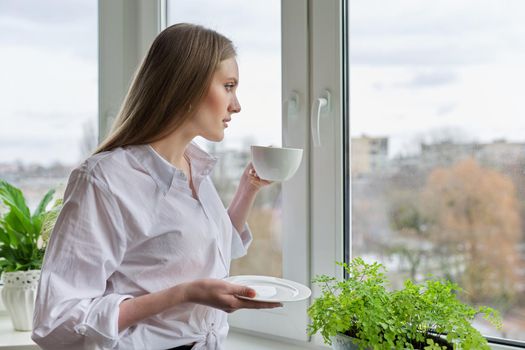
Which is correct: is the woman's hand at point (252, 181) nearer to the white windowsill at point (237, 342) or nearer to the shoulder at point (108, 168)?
the shoulder at point (108, 168)

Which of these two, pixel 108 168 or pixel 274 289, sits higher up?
pixel 108 168

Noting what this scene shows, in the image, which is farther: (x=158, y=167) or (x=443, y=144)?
(x=443, y=144)

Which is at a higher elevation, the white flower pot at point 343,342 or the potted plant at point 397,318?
the potted plant at point 397,318

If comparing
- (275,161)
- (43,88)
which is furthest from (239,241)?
(43,88)

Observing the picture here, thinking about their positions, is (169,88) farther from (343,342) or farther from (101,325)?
(343,342)

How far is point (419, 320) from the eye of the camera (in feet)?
3.83

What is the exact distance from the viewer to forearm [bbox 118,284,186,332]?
3.57 feet

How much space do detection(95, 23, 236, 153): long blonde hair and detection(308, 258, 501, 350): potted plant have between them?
47 cm

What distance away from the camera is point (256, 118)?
5.73 ft

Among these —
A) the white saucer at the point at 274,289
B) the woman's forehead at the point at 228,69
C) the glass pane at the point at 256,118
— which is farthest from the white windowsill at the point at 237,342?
the woman's forehead at the point at 228,69

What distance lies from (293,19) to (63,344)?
0.99m

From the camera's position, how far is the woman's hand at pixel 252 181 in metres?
1.45

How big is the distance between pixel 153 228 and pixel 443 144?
2.26 feet

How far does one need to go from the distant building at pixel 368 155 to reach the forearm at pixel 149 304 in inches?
24.9
